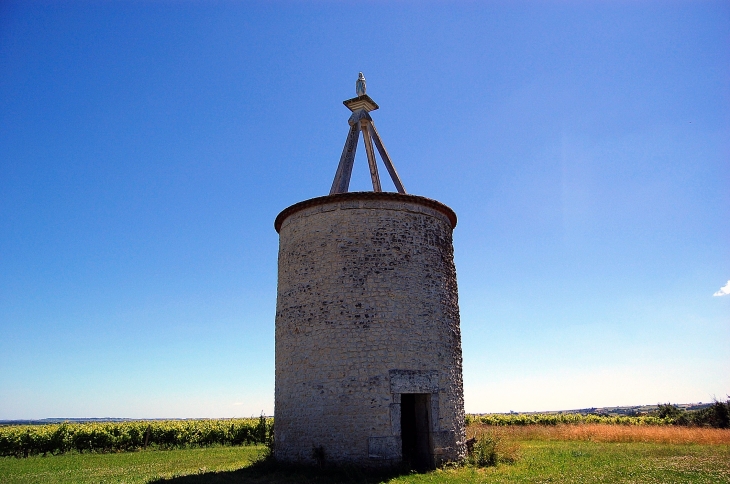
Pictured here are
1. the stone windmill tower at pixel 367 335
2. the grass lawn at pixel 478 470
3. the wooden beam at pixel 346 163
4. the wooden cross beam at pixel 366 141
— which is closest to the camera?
the grass lawn at pixel 478 470

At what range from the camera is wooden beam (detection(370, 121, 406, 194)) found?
568 inches

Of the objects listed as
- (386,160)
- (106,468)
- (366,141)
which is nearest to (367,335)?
(386,160)

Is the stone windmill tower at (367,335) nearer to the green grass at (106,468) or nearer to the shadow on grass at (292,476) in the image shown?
the shadow on grass at (292,476)

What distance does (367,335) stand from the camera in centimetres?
1104

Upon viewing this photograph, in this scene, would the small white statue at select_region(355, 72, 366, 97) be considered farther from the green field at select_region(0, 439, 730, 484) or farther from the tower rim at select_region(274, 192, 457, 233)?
the green field at select_region(0, 439, 730, 484)

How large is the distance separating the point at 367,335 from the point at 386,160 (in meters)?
5.88

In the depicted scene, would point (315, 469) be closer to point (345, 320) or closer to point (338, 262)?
point (345, 320)

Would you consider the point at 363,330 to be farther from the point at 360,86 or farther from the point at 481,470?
the point at 360,86

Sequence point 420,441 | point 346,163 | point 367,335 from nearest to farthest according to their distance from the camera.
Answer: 1. point 367,335
2. point 420,441
3. point 346,163

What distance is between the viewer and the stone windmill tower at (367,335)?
10.7m

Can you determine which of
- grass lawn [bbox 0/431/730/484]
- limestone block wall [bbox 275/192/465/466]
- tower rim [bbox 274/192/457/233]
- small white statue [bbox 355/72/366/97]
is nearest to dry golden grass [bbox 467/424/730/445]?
grass lawn [bbox 0/431/730/484]

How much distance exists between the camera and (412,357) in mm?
11164

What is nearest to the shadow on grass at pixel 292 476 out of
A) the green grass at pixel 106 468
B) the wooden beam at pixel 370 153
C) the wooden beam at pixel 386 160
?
the green grass at pixel 106 468

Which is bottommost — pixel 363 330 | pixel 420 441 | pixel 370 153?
pixel 420 441
